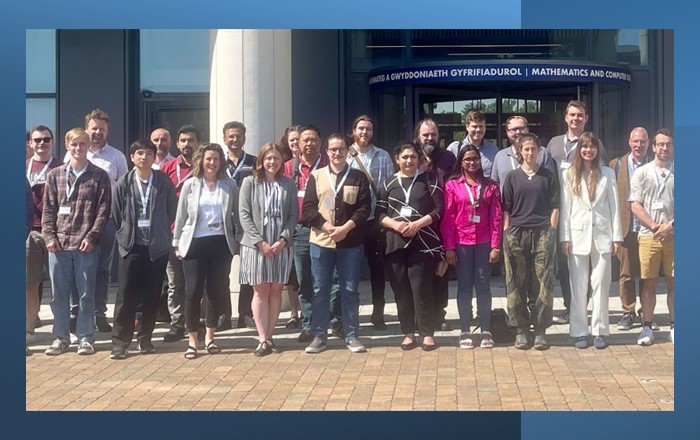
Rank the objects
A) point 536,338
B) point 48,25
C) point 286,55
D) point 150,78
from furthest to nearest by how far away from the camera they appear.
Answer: point 150,78 < point 286,55 < point 536,338 < point 48,25

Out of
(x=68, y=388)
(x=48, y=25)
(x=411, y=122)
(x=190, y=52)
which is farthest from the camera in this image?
(x=411, y=122)

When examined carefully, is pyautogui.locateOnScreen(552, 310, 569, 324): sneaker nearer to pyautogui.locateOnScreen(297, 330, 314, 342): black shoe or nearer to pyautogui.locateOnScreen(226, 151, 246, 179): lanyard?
pyautogui.locateOnScreen(297, 330, 314, 342): black shoe

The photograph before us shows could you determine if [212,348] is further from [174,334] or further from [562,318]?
[562,318]

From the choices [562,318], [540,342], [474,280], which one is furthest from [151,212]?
[562,318]

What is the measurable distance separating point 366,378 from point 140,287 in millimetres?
2110

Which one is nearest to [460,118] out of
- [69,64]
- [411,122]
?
[411,122]

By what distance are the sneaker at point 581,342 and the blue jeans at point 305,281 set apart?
1.82 m

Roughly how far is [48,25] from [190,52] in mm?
4093

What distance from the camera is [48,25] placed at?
5.09m

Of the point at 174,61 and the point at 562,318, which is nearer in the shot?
the point at 562,318

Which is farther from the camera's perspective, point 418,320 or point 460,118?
point 460,118

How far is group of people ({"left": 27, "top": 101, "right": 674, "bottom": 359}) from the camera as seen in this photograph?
7461 millimetres

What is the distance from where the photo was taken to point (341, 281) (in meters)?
7.74

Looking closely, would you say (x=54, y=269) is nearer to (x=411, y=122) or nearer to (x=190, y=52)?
(x=190, y=52)
